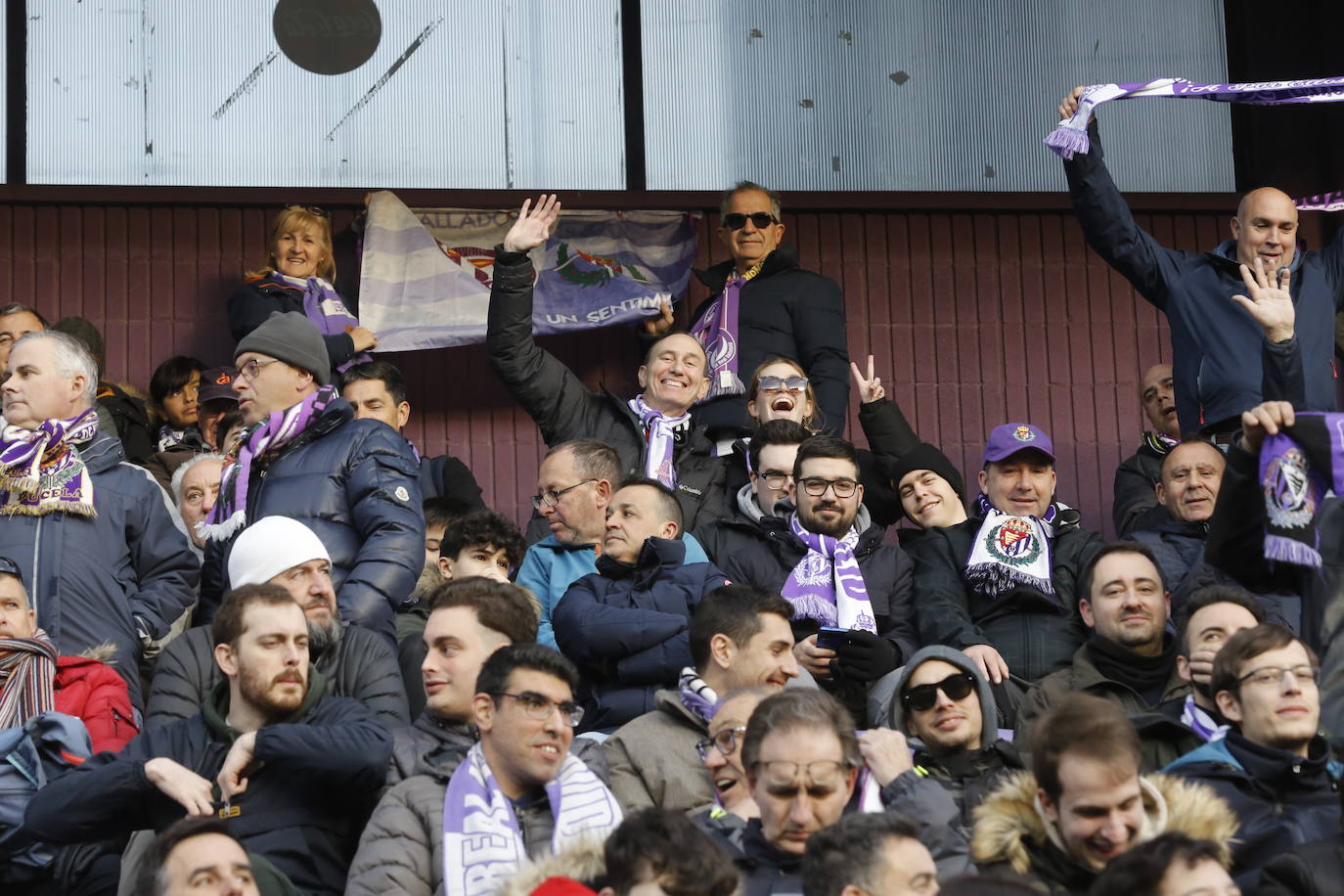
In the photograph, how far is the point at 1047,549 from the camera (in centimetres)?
787

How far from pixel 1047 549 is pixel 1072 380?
3582 millimetres

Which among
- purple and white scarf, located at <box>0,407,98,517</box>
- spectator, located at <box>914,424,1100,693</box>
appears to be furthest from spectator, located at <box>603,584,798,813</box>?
purple and white scarf, located at <box>0,407,98,517</box>

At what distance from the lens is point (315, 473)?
7219 mm

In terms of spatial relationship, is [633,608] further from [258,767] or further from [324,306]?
[324,306]

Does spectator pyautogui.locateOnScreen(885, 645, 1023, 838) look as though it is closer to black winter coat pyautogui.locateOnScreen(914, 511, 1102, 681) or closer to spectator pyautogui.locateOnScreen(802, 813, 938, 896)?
black winter coat pyautogui.locateOnScreen(914, 511, 1102, 681)

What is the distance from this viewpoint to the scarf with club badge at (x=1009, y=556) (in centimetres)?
771

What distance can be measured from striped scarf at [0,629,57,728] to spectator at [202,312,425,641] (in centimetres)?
78

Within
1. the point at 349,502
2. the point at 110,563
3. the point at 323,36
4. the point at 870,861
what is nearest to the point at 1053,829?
the point at 870,861

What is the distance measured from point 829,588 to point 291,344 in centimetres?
207

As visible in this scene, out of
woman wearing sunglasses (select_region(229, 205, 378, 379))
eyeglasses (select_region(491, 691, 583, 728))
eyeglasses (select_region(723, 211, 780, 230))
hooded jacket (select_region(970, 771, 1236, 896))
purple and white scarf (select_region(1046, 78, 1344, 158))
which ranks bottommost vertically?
hooded jacket (select_region(970, 771, 1236, 896))

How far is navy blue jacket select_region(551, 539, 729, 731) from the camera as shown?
6.94 m

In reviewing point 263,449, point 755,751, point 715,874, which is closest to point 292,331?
point 263,449

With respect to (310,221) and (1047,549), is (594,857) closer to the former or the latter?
(1047,549)

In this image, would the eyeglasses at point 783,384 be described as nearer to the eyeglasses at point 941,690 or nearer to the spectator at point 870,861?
the eyeglasses at point 941,690
